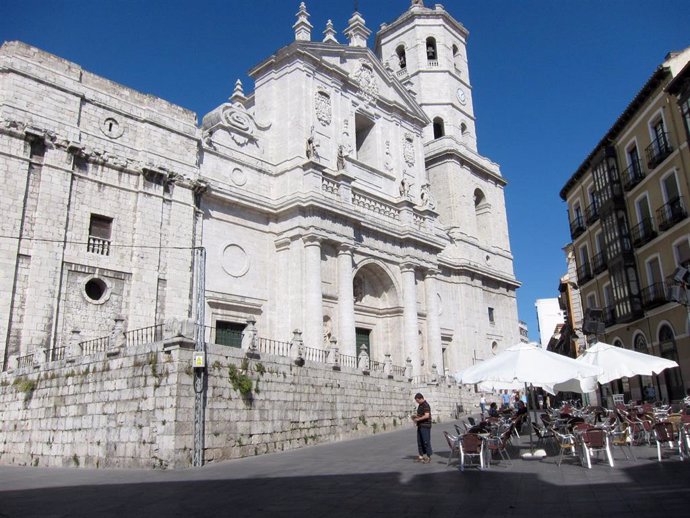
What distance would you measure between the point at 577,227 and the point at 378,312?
1240 cm

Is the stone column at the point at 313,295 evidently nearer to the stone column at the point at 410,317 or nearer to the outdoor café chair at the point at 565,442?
the stone column at the point at 410,317

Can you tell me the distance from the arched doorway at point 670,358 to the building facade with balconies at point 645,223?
39mm

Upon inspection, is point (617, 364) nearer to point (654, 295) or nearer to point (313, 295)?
point (654, 295)

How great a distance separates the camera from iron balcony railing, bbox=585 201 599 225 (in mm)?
28888

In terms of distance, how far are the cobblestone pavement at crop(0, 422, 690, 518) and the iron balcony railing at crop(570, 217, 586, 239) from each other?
830 inches

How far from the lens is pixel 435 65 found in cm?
3984

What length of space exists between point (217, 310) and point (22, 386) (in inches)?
304

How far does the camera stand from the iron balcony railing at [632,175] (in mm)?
24391

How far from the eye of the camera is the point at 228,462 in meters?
12.8

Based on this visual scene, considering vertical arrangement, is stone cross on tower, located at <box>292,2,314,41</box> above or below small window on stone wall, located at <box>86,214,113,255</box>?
above

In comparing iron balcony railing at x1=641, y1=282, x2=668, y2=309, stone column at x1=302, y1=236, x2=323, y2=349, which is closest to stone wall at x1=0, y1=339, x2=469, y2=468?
stone column at x1=302, y1=236, x2=323, y2=349

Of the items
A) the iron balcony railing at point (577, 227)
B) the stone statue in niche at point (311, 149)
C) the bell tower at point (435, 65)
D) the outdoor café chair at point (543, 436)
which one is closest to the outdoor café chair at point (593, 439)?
the outdoor café chair at point (543, 436)

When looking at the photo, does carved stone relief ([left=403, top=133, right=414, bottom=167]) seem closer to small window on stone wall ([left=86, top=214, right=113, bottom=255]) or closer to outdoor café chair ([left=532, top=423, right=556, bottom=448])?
small window on stone wall ([left=86, top=214, right=113, bottom=255])

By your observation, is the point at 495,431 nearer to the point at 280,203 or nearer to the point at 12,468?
the point at 12,468
